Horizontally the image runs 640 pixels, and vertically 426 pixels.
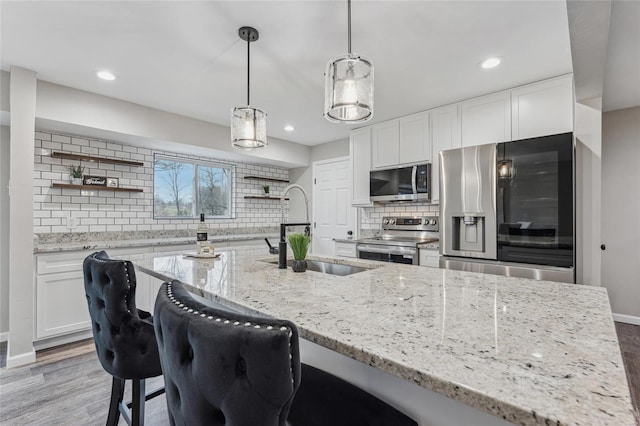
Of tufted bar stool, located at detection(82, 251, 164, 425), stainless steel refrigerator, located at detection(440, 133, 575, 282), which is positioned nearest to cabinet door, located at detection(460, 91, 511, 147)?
stainless steel refrigerator, located at detection(440, 133, 575, 282)

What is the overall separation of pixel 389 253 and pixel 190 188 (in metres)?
2.95

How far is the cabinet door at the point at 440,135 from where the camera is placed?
342 cm

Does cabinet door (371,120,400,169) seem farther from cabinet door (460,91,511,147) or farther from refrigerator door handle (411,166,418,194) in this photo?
cabinet door (460,91,511,147)

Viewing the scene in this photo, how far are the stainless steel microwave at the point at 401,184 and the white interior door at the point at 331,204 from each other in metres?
0.71

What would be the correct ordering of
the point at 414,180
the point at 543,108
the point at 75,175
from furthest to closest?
the point at 414,180 < the point at 75,175 < the point at 543,108

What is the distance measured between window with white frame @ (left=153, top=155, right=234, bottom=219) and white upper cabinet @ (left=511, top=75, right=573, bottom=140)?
3891mm

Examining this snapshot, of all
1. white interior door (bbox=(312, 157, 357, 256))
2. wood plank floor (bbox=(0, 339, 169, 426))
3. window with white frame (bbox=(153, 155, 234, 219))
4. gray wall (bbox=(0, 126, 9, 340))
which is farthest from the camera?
white interior door (bbox=(312, 157, 357, 256))

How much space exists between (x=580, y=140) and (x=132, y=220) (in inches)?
187

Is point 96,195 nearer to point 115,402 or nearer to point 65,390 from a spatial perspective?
point 65,390

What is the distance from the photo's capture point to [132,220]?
3852 mm

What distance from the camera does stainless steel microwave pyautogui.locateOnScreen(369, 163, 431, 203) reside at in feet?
11.8

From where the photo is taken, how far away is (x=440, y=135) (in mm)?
3531

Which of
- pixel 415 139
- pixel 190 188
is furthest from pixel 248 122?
pixel 190 188

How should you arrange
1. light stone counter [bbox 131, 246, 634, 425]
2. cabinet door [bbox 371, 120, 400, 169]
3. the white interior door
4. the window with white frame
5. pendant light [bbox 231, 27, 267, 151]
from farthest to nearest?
the white interior door, the window with white frame, cabinet door [bbox 371, 120, 400, 169], pendant light [bbox 231, 27, 267, 151], light stone counter [bbox 131, 246, 634, 425]
